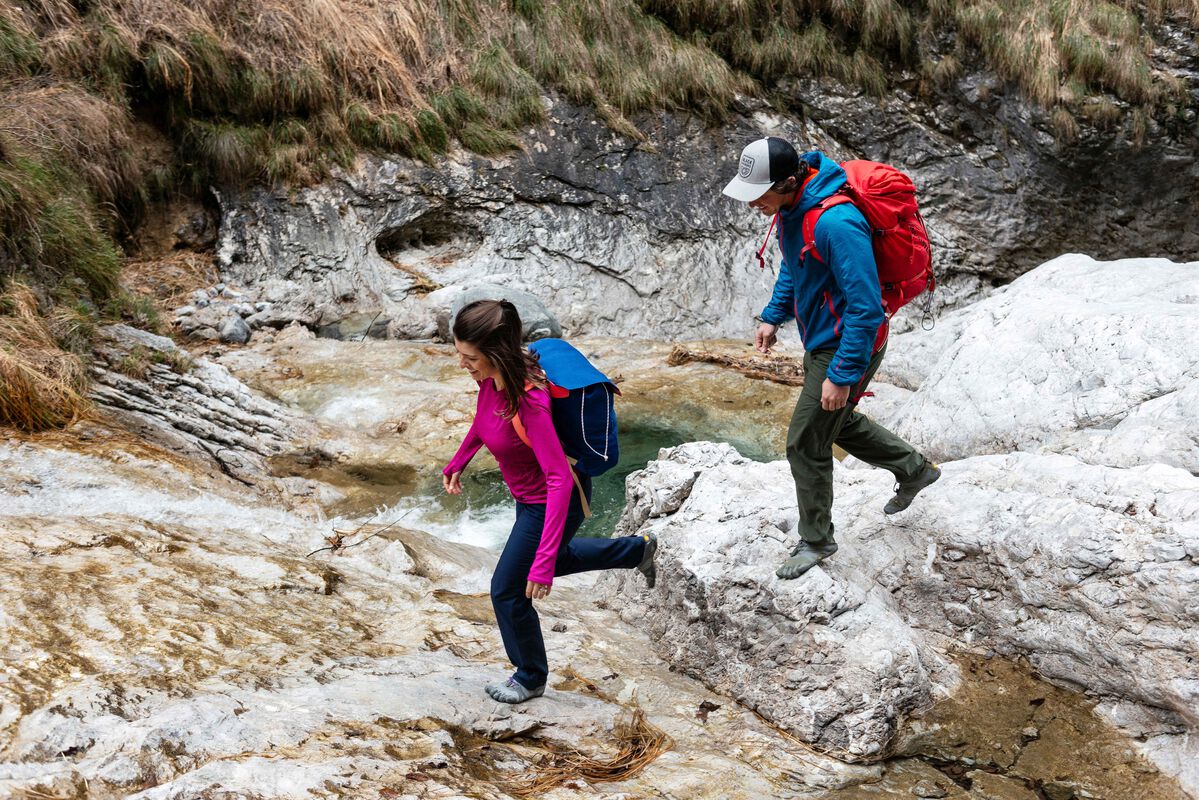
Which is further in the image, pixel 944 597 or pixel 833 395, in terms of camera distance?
pixel 944 597

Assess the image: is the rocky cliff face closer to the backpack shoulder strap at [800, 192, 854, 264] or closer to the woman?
the woman

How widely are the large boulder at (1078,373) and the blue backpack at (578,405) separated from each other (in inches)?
101

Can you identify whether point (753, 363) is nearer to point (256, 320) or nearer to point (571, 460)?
point (256, 320)

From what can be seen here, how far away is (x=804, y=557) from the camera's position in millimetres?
3609

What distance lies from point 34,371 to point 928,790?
5.48 m

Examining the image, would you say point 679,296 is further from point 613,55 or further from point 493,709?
point 493,709

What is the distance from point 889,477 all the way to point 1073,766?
5.50ft

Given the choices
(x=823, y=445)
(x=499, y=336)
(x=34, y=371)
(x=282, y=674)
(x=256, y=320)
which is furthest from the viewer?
(x=256, y=320)

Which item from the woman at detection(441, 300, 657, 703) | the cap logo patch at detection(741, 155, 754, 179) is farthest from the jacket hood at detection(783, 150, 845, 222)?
the woman at detection(441, 300, 657, 703)

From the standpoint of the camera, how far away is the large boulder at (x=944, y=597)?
125 inches

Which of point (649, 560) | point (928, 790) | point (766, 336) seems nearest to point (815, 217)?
point (766, 336)

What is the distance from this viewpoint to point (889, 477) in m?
4.49

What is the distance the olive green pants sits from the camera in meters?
3.38

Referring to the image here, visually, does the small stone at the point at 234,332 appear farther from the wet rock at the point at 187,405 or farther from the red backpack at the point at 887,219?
the red backpack at the point at 887,219
